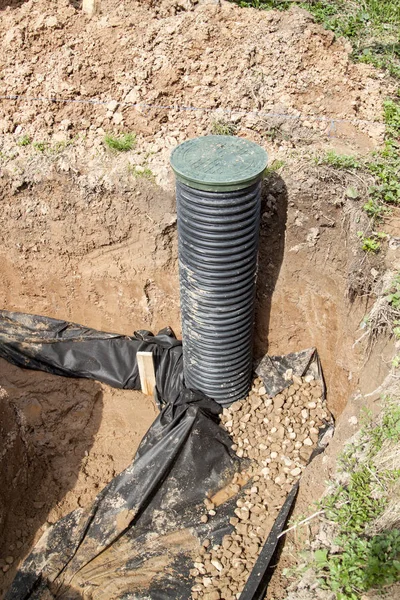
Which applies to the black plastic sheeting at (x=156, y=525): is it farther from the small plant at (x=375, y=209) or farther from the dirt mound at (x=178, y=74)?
the dirt mound at (x=178, y=74)

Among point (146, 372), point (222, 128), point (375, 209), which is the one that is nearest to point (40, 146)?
point (222, 128)

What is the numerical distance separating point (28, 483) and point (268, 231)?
102 inches

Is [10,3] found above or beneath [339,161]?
above

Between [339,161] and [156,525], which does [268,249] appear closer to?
[339,161]

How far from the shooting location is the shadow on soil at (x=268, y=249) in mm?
3812

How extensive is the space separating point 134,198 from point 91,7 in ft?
7.13

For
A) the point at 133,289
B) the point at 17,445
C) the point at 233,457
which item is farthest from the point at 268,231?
the point at 17,445

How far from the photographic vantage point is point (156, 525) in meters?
3.53

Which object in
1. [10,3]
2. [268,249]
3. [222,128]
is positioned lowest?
[268,249]

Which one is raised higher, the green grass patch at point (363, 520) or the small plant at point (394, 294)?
the small plant at point (394, 294)

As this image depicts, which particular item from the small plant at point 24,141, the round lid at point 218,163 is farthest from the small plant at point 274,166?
the small plant at point 24,141

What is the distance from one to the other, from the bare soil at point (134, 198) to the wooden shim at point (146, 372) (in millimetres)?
161

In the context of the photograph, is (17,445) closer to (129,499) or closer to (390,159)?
(129,499)

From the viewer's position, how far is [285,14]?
4723 millimetres
